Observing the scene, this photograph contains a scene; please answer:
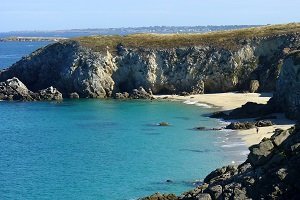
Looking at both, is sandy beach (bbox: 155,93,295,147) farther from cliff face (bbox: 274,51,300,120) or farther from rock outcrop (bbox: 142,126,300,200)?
rock outcrop (bbox: 142,126,300,200)

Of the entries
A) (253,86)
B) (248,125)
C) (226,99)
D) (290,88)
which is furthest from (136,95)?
(248,125)

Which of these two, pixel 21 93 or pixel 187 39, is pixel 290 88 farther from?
pixel 21 93

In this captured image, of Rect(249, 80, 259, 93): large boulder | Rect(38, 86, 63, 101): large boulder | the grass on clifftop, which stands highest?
the grass on clifftop

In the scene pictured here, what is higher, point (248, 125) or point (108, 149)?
point (248, 125)

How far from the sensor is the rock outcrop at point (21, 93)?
88.2 metres

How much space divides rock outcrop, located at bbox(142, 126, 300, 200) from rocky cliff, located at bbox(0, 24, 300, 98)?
57.3 meters

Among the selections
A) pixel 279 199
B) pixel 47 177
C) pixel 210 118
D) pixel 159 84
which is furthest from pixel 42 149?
pixel 159 84

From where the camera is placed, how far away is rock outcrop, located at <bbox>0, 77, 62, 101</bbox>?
88.2m

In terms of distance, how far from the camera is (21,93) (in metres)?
89.2

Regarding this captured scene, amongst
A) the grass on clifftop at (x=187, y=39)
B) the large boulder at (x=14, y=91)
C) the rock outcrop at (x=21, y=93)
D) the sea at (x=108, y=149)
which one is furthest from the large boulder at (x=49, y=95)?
the grass on clifftop at (x=187, y=39)

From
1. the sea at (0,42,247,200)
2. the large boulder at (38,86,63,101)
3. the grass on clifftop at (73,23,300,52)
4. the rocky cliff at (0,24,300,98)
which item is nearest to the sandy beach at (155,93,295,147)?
the sea at (0,42,247,200)

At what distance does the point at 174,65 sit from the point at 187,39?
706 cm

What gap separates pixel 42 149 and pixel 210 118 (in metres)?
21.6

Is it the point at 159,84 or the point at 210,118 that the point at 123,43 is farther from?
the point at 210,118
